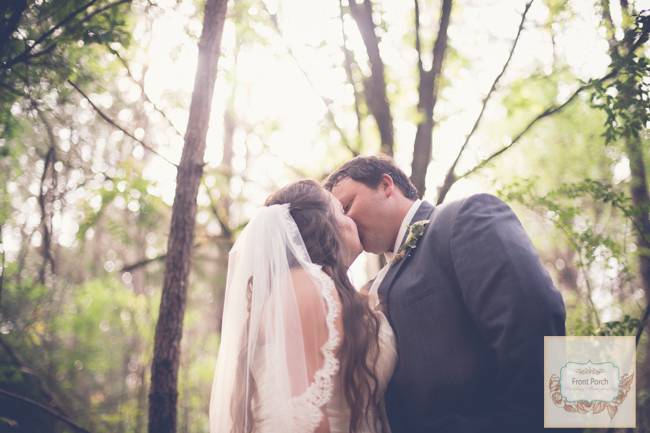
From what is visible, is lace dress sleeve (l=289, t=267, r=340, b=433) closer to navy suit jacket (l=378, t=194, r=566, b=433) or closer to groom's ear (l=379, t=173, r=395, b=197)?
navy suit jacket (l=378, t=194, r=566, b=433)

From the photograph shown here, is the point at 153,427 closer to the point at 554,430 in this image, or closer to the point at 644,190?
the point at 554,430

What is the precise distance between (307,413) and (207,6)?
2.45m

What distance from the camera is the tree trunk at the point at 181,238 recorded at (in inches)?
111

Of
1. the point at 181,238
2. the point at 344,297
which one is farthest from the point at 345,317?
the point at 181,238

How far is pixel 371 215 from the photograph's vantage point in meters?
3.00

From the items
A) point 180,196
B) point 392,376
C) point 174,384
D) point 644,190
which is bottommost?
point 174,384

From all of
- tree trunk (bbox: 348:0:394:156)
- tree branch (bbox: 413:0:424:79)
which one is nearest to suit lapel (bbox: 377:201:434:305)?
tree trunk (bbox: 348:0:394:156)

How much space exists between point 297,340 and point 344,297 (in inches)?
11.9

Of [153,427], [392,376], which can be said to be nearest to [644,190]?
[392,376]

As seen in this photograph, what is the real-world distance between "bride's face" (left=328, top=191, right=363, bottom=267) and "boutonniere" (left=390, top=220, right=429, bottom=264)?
0.31m

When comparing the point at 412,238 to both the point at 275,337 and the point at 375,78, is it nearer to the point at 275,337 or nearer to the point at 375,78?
the point at 275,337

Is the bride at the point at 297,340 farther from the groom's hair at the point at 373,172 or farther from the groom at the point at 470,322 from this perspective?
the groom's hair at the point at 373,172

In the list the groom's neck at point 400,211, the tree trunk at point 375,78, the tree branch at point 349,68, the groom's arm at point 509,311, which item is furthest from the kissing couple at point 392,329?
the tree branch at point 349,68

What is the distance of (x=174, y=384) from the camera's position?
9.39 ft
